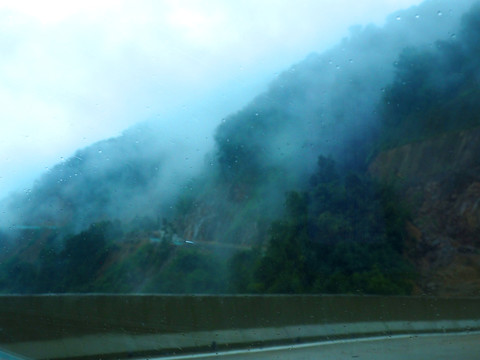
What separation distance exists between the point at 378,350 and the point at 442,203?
6.85m

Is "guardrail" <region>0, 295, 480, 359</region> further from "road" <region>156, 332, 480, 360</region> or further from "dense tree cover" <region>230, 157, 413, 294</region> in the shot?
"dense tree cover" <region>230, 157, 413, 294</region>

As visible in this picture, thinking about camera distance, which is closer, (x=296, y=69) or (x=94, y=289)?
(x=94, y=289)

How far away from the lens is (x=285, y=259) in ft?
52.7

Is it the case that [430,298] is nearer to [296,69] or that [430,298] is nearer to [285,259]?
[285,259]

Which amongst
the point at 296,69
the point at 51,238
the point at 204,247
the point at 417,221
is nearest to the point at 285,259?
the point at 204,247

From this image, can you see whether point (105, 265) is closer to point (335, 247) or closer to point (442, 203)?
point (335, 247)

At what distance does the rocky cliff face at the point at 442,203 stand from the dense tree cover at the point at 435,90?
0.44 meters

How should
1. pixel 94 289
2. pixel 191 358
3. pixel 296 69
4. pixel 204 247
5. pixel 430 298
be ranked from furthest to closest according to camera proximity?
pixel 296 69 → pixel 204 247 → pixel 430 298 → pixel 94 289 → pixel 191 358

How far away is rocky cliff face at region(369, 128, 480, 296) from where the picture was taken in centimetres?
1585

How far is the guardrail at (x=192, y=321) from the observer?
9195mm

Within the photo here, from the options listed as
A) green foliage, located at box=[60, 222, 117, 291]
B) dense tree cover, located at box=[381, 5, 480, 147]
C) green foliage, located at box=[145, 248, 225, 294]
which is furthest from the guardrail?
dense tree cover, located at box=[381, 5, 480, 147]

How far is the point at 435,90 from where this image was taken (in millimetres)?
17172

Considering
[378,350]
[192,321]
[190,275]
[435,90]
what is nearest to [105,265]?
[192,321]

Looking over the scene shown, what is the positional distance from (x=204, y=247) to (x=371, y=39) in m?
7.27
